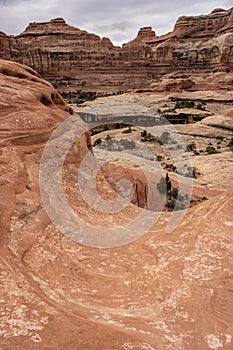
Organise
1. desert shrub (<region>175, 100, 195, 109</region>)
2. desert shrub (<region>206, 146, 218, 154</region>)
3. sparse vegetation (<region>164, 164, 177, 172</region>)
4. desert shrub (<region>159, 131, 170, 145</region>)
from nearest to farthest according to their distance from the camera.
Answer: sparse vegetation (<region>164, 164, 177, 172</region>)
desert shrub (<region>206, 146, 218, 154</region>)
desert shrub (<region>159, 131, 170, 145</region>)
desert shrub (<region>175, 100, 195, 109</region>)

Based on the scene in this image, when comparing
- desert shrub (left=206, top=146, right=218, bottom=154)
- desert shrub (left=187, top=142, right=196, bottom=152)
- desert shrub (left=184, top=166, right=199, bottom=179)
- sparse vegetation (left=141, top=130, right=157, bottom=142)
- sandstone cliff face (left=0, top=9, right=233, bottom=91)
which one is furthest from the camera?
sandstone cliff face (left=0, top=9, right=233, bottom=91)

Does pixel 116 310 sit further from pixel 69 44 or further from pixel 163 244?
pixel 69 44

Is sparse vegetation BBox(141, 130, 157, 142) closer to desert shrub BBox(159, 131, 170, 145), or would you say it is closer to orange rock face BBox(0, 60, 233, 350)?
desert shrub BBox(159, 131, 170, 145)

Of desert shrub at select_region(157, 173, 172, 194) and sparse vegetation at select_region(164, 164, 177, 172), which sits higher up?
desert shrub at select_region(157, 173, 172, 194)

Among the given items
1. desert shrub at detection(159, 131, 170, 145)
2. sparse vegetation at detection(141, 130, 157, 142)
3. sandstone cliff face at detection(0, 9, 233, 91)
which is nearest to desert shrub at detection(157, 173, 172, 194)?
desert shrub at detection(159, 131, 170, 145)

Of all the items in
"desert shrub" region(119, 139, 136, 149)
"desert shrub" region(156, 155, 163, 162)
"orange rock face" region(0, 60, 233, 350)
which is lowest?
"desert shrub" region(156, 155, 163, 162)

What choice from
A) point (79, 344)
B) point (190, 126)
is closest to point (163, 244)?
point (79, 344)

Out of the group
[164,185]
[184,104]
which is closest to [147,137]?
[164,185]


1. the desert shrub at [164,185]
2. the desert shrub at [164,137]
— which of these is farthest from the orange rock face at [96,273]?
the desert shrub at [164,137]
